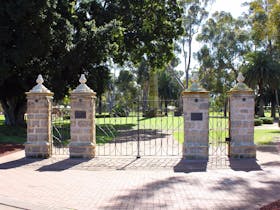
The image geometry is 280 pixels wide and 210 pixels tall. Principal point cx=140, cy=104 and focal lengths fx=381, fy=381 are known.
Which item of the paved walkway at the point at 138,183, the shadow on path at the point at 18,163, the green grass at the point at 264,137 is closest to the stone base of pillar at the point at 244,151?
the paved walkway at the point at 138,183

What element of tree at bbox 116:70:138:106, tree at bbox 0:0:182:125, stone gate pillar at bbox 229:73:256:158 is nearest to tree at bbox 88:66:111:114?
tree at bbox 0:0:182:125

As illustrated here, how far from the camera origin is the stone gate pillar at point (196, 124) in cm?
1245

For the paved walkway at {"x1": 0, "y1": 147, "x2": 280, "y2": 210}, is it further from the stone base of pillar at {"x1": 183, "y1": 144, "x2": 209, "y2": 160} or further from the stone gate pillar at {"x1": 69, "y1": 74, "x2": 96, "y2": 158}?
the stone gate pillar at {"x1": 69, "y1": 74, "x2": 96, "y2": 158}

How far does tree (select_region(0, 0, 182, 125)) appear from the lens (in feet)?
60.2

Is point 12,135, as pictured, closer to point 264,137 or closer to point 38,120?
point 38,120

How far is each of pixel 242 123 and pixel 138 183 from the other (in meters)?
5.28

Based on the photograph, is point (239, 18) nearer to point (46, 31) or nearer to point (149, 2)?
point (149, 2)

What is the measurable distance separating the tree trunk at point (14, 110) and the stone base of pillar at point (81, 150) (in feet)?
42.7

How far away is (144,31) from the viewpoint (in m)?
27.8

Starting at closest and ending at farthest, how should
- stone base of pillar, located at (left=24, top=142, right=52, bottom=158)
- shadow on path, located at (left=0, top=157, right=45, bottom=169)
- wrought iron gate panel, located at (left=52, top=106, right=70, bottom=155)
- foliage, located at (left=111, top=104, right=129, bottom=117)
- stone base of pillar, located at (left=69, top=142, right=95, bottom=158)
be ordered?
1. shadow on path, located at (left=0, top=157, right=45, bottom=169)
2. stone base of pillar, located at (left=69, top=142, right=95, bottom=158)
3. stone base of pillar, located at (left=24, top=142, right=52, bottom=158)
4. wrought iron gate panel, located at (left=52, top=106, right=70, bottom=155)
5. foliage, located at (left=111, top=104, right=129, bottom=117)

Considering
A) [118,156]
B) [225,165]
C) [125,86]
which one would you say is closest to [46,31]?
[118,156]

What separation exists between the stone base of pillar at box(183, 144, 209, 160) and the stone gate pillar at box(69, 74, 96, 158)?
320 centimetres

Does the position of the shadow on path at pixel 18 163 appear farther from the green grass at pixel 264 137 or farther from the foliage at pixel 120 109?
the green grass at pixel 264 137

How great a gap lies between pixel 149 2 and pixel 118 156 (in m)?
17.1
